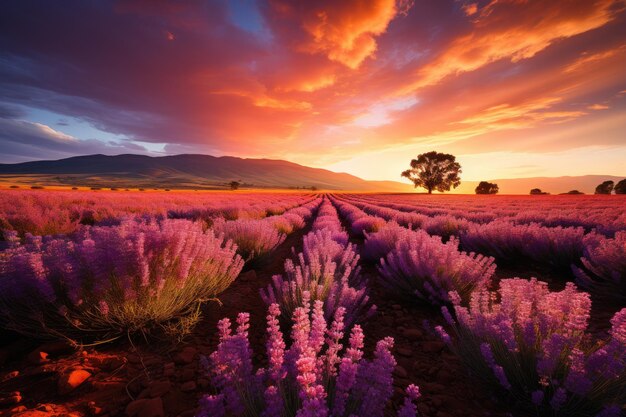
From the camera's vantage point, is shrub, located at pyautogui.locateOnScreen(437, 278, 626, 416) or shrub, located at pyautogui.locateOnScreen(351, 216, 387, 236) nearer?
shrub, located at pyautogui.locateOnScreen(437, 278, 626, 416)

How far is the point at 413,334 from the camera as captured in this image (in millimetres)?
2457

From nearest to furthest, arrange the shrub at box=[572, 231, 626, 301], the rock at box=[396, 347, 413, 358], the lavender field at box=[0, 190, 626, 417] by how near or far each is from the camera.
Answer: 1. the lavender field at box=[0, 190, 626, 417]
2. the rock at box=[396, 347, 413, 358]
3. the shrub at box=[572, 231, 626, 301]

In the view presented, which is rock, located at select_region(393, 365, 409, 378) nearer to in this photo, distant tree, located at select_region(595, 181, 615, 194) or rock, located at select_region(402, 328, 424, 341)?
rock, located at select_region(402, 328, 424, 341)

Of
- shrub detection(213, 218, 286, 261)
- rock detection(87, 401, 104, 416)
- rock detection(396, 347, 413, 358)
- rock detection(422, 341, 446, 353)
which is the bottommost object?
rock detection(396, 347, 413, 358)

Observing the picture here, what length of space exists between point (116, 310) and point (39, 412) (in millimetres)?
714

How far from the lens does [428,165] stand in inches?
2206

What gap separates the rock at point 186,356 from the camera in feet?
6.29

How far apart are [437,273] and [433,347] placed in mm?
916

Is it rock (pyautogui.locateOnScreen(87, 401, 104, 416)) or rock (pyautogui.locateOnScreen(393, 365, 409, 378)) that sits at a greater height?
rock (pyautogui.locateOnScreen(87, 401, 104, 416))

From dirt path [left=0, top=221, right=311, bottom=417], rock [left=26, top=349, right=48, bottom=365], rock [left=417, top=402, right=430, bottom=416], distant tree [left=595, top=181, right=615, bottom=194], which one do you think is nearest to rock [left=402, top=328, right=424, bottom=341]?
rock [left=417, top=402, right=430, bottom=416]

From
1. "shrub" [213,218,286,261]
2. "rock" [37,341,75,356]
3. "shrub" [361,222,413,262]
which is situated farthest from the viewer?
"shrub" [361,222,413,262]

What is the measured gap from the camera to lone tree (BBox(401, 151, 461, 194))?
54031mm

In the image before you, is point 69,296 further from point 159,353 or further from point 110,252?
point 159,353

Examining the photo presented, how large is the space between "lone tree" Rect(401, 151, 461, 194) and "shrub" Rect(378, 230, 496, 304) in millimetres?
55503
